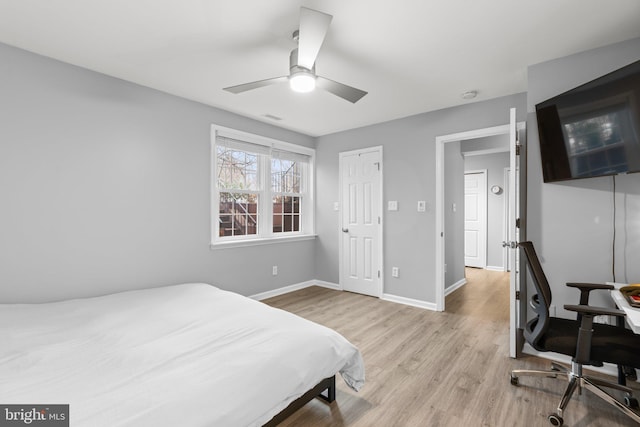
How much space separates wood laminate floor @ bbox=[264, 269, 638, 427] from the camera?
1.79m

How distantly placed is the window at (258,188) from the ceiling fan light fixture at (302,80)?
1844 mm

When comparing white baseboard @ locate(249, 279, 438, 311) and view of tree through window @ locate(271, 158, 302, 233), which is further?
view of tree through window @ locate(271, 158, 302, 233)

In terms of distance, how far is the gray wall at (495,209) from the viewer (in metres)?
6.06

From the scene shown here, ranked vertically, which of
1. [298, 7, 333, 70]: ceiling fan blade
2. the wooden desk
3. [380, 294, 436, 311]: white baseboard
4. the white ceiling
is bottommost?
[380, 294, 436, 311]: white baseboard

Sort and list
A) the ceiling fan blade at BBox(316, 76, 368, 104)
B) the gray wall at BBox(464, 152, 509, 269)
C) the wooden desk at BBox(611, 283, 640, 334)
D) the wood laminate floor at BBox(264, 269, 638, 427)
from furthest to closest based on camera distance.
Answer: the gray wall at BBox(464, 152, 509, 269) < the ceiling fan blade at BBox(316, 76, 368, 104) < the wood laminate floor at BBox(264, 269, 638, 427) < the wooden desk at BBox(611, 283, 640, 334)

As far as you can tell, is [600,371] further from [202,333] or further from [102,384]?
[102,384]

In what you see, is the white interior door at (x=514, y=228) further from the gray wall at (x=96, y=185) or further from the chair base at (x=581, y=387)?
the gray wall at (x=96, y=185)

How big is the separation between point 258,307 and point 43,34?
2527mm

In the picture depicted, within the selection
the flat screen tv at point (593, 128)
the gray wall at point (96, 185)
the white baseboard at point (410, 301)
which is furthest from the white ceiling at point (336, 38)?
the white baseboard at point (410, 301)

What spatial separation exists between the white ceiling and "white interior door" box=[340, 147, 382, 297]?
1.45m

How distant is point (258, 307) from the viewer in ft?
7.39

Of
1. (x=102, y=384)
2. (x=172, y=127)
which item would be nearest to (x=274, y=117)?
(x=172, y=127)

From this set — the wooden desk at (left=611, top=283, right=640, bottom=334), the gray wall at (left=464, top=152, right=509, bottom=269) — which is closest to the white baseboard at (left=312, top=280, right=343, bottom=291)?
the wooden desk at (left=611, top=283, right=640, bottom=334)

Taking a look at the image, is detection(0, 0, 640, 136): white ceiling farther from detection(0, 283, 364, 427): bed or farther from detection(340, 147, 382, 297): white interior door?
detection(0, 283, 364, 427): bed
